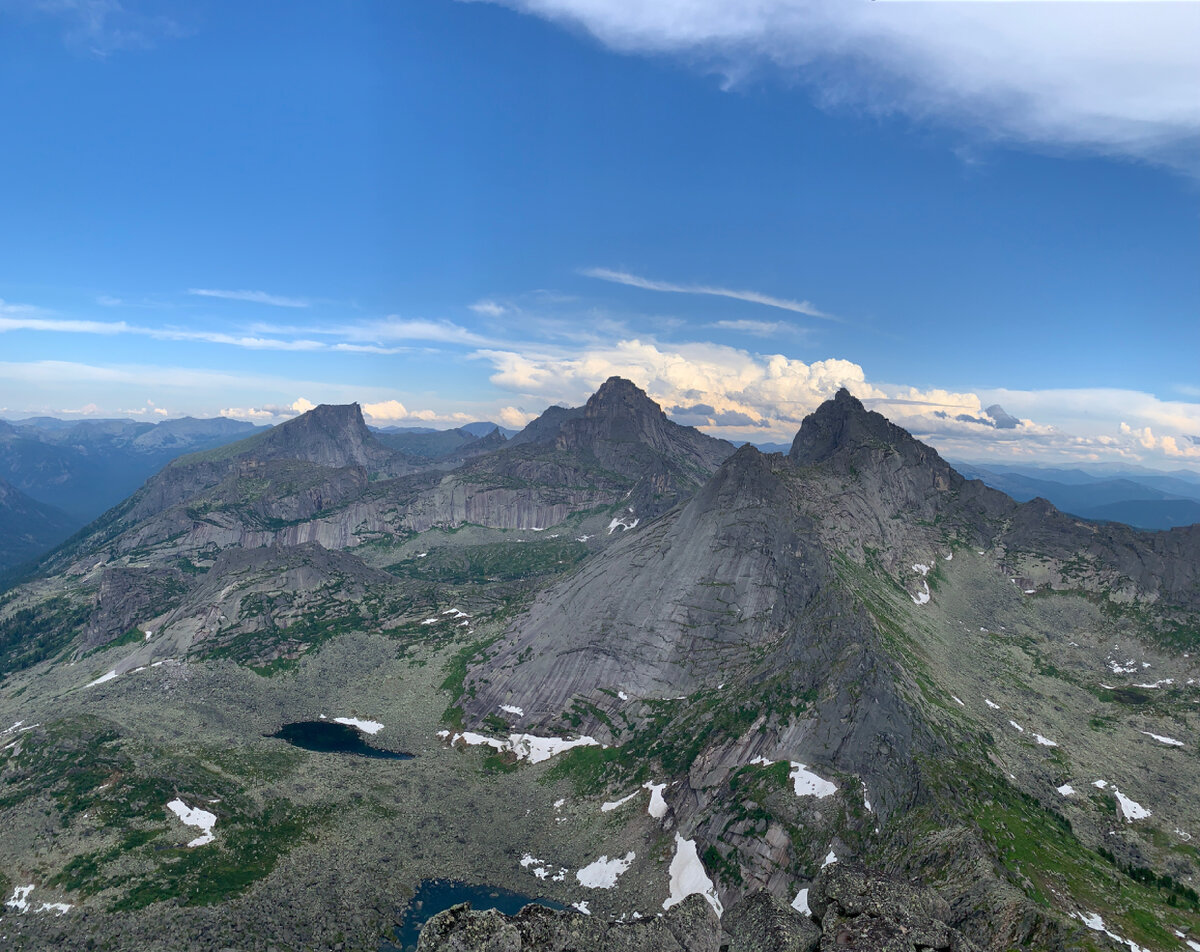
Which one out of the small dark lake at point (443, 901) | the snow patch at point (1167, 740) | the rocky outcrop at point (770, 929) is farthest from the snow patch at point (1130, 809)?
the rocky outcrop at point (770, 929)

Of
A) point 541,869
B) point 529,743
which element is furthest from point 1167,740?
point 529,743

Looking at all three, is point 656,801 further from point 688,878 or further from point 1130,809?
point 1130,809

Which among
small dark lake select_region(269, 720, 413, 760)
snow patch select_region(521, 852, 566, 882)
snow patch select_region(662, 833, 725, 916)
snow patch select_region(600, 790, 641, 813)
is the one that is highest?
snow patch select_region(662, 833, 725, 916)

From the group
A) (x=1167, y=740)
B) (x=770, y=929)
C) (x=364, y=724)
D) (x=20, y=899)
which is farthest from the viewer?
(x=364, y=724)

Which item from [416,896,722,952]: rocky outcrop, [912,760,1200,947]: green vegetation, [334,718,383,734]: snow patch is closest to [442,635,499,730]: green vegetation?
[334,718,383,734]: snow patch

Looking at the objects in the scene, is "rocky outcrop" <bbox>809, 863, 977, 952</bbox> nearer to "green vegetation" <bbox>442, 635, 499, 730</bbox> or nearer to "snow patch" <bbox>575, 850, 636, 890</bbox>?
"snow patch" <bbox>575, 850, 636, 890</bbox>

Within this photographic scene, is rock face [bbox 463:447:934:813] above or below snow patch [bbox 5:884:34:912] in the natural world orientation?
above

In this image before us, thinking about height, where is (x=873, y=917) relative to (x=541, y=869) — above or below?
above
